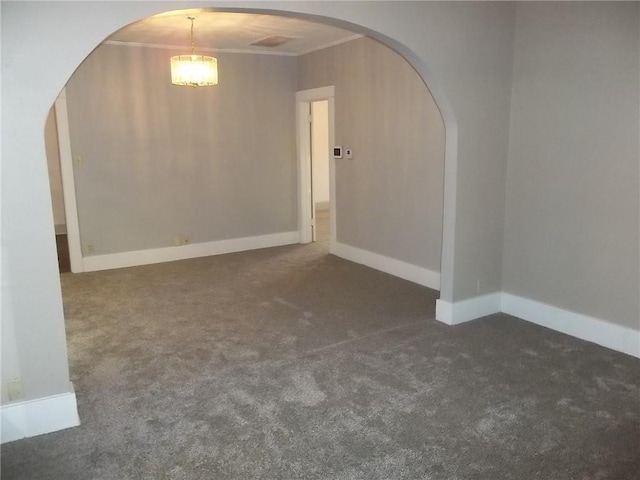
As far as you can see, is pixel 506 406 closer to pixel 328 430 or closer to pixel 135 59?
pixel 328 430

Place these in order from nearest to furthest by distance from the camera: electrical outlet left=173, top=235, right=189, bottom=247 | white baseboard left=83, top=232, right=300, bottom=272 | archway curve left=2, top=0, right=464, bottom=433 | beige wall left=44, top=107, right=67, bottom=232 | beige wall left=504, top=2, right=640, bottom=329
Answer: archway curve left=2, top=0, right=464, bottom=433 → beige wall left=504, top=2, right=640, bottom=329 → white baseboard left=83, top=232, right=300, bottom=272 → electrical outlet left=173, top=235, right=189, bottom=247 → beige wall left=44, top=107, right=67, bottom=232

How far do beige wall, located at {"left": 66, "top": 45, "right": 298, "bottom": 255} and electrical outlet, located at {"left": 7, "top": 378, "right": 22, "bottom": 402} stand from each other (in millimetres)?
3595

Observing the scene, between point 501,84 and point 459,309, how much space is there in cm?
182

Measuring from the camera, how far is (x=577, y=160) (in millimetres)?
3855

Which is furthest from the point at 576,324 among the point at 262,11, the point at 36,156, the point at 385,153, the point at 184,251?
the point at 184,251

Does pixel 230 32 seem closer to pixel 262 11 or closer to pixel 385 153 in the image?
pixel 385 153

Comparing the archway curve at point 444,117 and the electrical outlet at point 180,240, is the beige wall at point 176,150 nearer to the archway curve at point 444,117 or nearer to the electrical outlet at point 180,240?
the electrical outlet at point 180,240

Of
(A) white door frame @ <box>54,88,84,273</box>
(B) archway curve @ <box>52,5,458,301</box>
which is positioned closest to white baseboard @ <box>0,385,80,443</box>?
→ (B) archway curve @ <box>52,5,458,301</box>

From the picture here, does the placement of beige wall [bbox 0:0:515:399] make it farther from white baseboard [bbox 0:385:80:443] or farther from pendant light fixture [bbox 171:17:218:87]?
pendant light fixture [bbox 171:17:218:87]

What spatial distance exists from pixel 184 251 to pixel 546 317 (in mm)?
4337

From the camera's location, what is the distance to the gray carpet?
100 inches

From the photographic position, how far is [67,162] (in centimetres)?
587

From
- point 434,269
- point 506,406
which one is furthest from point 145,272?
point 506,406

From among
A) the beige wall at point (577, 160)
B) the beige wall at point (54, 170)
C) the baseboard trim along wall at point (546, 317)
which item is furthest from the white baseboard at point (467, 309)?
Answer: the beige wall at point (54, 170)
